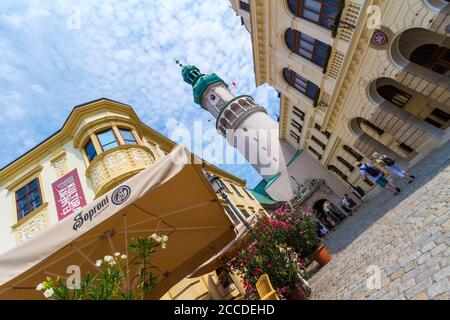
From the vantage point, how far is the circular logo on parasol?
16.0ft

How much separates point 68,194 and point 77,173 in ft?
3.19

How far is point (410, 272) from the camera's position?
464 cm

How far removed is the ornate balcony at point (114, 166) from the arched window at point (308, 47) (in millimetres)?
11329

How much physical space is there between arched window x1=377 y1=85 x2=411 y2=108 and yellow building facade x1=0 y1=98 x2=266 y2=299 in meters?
12.4

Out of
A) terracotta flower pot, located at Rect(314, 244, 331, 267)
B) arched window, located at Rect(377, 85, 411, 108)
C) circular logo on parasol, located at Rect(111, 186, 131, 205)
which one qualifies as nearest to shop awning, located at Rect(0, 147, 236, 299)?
circular logo on parasol, located at Rect(111, 186, 131, 205)

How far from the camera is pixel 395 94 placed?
16.4 metres

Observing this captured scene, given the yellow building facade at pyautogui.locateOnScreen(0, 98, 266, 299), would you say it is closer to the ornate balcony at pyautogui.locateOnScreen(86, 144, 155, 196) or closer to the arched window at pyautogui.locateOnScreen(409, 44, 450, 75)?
the ornate balcony at pyautogui.locateOnScreen(86, 144, 155, 196)

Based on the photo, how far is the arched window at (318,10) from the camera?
13055 millimetres

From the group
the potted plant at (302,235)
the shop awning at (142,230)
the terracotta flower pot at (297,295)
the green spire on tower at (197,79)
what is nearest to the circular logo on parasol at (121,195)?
the shop awning at (142,230)

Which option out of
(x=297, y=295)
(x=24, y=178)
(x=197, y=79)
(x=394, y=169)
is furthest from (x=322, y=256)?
(x=197, y=79)

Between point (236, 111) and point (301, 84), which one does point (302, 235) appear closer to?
point (301, 84)

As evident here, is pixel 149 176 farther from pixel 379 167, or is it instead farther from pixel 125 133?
pixel 379 167
